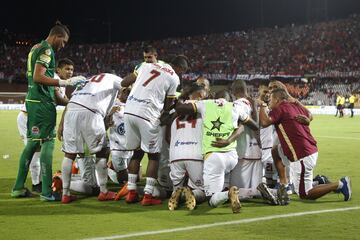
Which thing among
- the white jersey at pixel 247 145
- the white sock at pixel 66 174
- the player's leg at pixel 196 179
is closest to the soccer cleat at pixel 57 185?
the white sock at pixel 66 174

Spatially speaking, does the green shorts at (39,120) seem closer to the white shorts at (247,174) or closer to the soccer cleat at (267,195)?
the white shorts at (247,174)

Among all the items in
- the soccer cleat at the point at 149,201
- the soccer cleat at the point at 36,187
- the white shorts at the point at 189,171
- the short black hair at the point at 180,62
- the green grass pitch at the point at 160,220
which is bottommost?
the green grass pitch at the point at 160,220

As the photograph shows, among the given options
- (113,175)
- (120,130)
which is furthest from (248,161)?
(113,175)

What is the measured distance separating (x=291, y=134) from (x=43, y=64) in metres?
3.58

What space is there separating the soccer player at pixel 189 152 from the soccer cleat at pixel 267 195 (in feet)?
2.52

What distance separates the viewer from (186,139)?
26.4 feet

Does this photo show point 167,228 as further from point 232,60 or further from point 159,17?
point 159,17

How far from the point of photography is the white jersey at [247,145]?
848 cm

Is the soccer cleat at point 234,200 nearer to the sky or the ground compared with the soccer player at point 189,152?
nearer to the ground

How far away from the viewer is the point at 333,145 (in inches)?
674

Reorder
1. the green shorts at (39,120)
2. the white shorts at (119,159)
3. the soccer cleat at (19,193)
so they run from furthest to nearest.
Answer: the white shorts at (119,159) → the soccer cleat at (19,193) → the green shorts at (39,120)

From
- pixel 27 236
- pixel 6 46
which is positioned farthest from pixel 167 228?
pixel 6 46

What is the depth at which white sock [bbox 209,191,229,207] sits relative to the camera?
7383mm

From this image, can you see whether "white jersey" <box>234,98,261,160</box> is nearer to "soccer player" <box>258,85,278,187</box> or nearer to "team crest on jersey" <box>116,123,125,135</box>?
"soccer player" <box>258,85,278,187</box>
